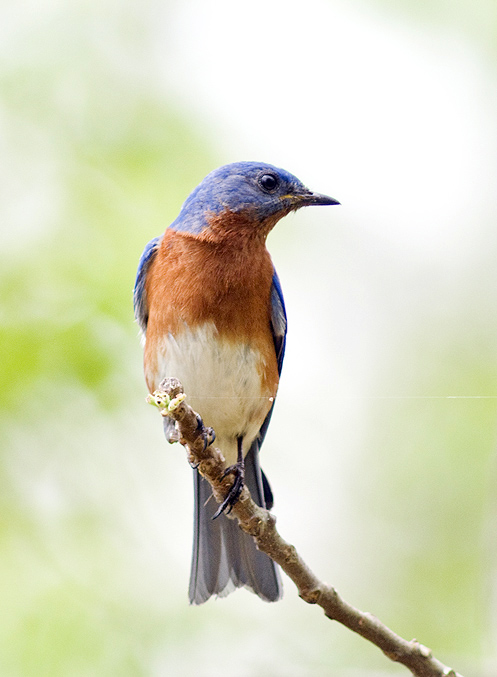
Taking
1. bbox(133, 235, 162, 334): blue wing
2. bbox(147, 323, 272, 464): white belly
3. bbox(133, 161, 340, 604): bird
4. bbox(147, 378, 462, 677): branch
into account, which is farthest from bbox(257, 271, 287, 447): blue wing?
bbox(147, 378, 462, 677): branch

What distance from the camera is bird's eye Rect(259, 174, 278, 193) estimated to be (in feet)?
8.75

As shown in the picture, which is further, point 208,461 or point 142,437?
point 142,437

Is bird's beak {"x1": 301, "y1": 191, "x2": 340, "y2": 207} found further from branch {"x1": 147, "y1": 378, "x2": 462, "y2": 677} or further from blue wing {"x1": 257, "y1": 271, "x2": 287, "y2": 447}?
branch {"x1": 147, "y1": 378, "x2": 462, "y2": 677}

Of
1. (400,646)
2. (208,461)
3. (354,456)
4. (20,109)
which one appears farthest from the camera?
(20,109)

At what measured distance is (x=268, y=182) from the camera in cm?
268

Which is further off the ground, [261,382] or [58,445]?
[261,382]

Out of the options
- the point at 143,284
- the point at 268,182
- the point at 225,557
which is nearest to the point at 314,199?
the point at 268,182

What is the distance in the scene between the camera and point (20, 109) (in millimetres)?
3207

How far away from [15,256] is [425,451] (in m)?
1.62

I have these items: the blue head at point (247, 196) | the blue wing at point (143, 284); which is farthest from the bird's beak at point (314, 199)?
the blue wing at point (143, 284)

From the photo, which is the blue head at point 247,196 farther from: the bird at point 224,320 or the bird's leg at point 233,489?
the bird's leg at point 233,489

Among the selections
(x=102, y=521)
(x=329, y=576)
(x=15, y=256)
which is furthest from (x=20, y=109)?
(x=329, y=576)

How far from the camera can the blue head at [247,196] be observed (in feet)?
8.45

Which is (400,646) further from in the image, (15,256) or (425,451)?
(15,256)
